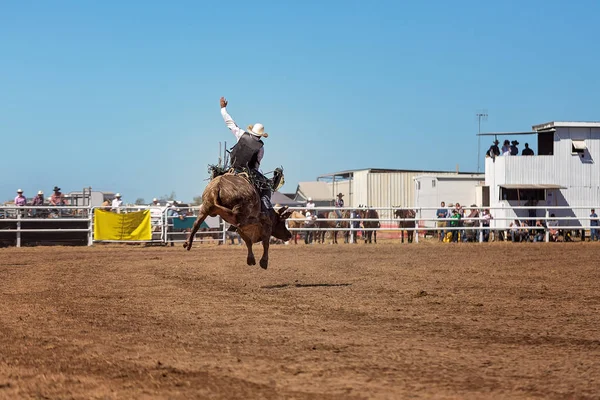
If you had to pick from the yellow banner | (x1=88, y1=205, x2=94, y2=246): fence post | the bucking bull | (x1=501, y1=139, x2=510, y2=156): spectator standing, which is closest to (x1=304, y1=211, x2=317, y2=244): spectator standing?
the yellow banner

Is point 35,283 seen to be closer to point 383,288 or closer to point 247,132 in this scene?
point 247,132

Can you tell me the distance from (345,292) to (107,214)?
17956 mm

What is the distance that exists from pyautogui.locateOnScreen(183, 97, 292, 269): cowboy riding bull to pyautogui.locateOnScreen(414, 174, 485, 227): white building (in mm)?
29106

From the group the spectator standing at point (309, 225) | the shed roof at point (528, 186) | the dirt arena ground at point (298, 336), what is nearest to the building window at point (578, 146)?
the shed roof at point (528, 186)

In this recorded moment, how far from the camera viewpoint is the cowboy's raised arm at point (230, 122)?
13.1 metres

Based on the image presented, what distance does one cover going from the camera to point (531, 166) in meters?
→ 37.0

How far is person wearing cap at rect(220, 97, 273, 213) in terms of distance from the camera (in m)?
12.9

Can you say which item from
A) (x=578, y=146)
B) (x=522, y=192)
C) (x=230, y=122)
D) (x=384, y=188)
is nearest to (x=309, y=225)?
(x=522, y=192)

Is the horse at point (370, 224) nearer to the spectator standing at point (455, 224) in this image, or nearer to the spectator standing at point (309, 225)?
the spectator standing at point (309, 225)

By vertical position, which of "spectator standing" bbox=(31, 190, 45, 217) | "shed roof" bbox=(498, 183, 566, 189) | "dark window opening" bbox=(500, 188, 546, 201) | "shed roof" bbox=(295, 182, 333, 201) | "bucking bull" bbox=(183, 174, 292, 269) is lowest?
"bucking bull" bbox=(183, 174, 292, 269)

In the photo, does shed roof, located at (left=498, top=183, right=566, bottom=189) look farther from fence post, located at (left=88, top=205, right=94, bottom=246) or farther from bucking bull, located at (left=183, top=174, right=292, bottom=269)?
bucking bull, located at (left=183, top=174, right=292, bottom=269)

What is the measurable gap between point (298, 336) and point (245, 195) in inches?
226

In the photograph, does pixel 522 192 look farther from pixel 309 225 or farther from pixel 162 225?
pixel 162 225

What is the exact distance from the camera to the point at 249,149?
1292 centimetres
